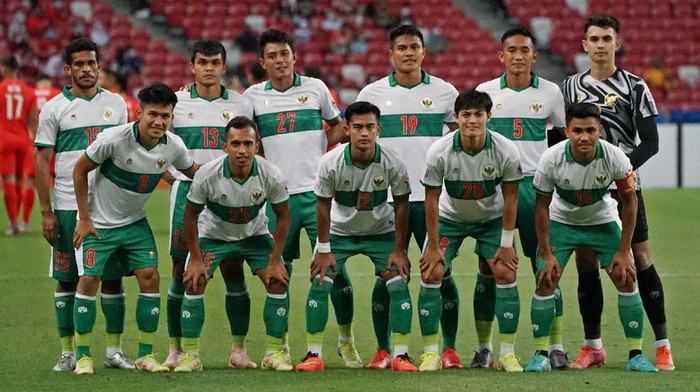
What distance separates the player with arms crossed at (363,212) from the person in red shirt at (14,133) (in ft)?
26.4

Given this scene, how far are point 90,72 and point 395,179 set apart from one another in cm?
206

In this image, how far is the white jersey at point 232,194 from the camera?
723 cm

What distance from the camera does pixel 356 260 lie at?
13477 mm

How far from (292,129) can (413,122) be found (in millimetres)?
819

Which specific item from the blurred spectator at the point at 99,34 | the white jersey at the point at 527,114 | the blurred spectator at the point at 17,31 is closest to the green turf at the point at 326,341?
the white jersey at the point at 527,114

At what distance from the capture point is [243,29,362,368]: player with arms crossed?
7855 millimetres

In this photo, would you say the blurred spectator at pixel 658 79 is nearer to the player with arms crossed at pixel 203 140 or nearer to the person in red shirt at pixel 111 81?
the person in red shirt at pixel 111 81

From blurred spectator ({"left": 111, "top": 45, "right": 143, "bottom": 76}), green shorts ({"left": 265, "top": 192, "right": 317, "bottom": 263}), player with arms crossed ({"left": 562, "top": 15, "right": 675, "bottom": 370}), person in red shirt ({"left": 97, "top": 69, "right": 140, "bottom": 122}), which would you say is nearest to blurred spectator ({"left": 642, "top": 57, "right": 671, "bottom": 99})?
blurred spectator ({"left": 111, "top": 45, "right": 143, "bottom": 76})

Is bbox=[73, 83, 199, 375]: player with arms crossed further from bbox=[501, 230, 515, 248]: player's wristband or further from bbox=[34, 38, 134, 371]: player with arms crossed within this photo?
bbox=[501, 230, 515, 248]: player's wristband

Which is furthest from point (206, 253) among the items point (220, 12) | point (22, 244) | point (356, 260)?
point (220, 12)

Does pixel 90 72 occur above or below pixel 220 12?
below

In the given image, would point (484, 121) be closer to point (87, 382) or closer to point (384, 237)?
point (384, 237)

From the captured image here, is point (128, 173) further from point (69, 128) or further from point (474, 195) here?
point (474, 195)

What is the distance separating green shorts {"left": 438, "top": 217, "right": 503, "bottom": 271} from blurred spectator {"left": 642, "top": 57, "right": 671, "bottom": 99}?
18.3 m
